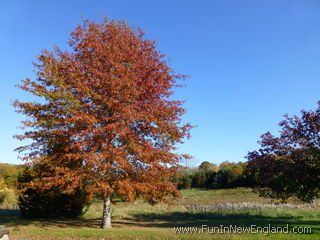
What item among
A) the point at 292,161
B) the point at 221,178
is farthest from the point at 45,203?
the point at 221,178

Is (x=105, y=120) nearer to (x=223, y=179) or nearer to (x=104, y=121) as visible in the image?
(x=104, y=121)

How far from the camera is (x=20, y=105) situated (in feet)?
42.1

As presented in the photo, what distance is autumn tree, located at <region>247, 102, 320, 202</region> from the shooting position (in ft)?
42.4

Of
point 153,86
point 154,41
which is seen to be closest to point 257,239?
point 153,86

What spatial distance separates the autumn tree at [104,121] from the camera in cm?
1218

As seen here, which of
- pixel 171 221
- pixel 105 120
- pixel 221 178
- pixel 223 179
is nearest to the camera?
pixel 105 120

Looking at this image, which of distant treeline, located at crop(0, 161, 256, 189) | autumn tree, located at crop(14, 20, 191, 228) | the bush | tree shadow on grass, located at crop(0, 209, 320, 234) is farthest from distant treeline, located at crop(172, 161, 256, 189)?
autumn tree, located at crop(14, 20, 191, 228)

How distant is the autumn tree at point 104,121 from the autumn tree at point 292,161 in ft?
16.2

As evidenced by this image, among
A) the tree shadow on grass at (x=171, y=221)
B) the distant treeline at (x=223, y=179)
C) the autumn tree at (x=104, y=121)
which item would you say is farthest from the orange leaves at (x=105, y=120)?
the distant treeline at (x=223, y=179)

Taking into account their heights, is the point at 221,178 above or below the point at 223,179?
above

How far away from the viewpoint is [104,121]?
13359 mm

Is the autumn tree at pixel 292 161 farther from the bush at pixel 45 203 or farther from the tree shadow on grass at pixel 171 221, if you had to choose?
the bush at pixel 45 203

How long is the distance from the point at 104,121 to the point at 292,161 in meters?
9.25

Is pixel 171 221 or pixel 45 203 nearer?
pixel 171 221
